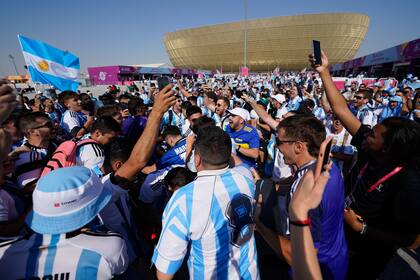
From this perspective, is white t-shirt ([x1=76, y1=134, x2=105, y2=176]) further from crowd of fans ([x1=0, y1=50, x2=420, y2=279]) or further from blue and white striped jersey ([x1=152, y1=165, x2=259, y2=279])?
blue and white striped jersey ([x1=152, y1=165, x2=259, y2=279])

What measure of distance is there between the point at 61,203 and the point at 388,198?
2499 mm

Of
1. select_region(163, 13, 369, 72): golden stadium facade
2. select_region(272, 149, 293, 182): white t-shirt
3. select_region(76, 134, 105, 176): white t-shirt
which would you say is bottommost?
select_region(272, 149, 293, 182): white t-shirt

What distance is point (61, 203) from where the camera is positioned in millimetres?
1212

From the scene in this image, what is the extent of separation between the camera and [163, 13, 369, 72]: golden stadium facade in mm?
64688

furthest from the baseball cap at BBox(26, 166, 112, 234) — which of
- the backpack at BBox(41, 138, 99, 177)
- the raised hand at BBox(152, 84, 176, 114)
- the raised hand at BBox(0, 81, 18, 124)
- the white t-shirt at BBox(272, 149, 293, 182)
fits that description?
the white t-shirt at BBox(272, 149, 293, 182)

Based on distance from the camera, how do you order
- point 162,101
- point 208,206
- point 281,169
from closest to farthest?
point 208,206 < point 162,101 < point 281,169

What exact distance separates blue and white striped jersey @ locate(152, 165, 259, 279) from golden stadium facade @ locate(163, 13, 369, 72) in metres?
64.4

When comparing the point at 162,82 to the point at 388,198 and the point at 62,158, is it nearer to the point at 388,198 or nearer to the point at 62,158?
the point at 62,158

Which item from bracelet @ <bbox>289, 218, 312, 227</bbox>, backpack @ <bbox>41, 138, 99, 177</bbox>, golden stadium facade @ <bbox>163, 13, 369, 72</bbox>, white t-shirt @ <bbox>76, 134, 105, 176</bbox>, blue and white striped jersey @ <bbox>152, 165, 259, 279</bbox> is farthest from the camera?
golden stadium facade @ <bbox>163, 13, 369, 72</bbox>

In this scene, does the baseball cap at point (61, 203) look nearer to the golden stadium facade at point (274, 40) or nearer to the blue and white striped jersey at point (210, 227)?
the blue and white striped jersey at point (210, 227)

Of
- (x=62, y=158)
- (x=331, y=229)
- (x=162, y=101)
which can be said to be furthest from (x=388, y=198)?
(x=62, y=158)

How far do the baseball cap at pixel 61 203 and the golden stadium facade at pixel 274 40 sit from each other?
64.8m

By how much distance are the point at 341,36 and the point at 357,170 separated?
79.5m

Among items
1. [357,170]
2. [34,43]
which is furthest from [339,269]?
[34,43]
